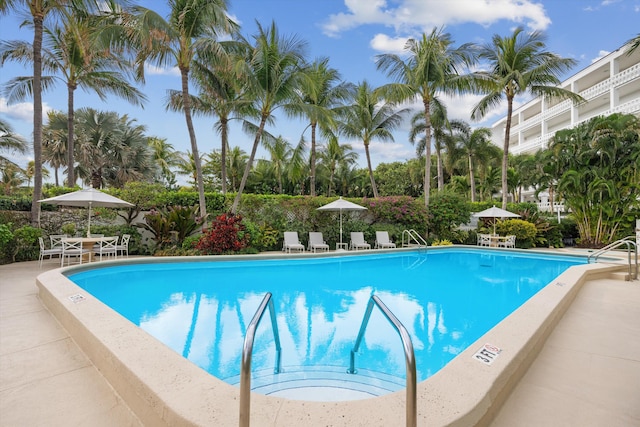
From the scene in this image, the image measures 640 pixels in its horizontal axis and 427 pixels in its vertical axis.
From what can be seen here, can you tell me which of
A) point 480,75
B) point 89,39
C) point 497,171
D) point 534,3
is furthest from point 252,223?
point 497,171

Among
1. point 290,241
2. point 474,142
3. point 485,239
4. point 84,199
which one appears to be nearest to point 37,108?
point 84,199

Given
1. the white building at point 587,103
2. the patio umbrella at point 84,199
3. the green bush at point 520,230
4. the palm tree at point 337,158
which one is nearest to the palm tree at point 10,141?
the patio umbrella at point 84,199

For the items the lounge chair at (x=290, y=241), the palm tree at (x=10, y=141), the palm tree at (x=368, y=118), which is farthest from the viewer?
the palm tree at (x=10, y=141)

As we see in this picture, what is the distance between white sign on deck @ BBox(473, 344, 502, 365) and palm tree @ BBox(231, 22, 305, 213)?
10920mm

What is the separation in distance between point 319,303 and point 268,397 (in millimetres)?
4304

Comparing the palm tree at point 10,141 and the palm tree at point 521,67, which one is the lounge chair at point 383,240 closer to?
the palm tree at point 521,67

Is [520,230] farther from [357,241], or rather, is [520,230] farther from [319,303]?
[319,303]

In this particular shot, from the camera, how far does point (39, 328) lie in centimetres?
393

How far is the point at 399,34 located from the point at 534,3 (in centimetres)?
652

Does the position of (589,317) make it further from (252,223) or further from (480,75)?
(480,75)

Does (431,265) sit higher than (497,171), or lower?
lower

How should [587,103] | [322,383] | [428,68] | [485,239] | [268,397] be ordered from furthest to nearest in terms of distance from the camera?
[587,103]
[428,68]
[485,239]
[322,383]
[268,397]

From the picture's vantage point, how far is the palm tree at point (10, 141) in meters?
21.2

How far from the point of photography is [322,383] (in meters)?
3.25
